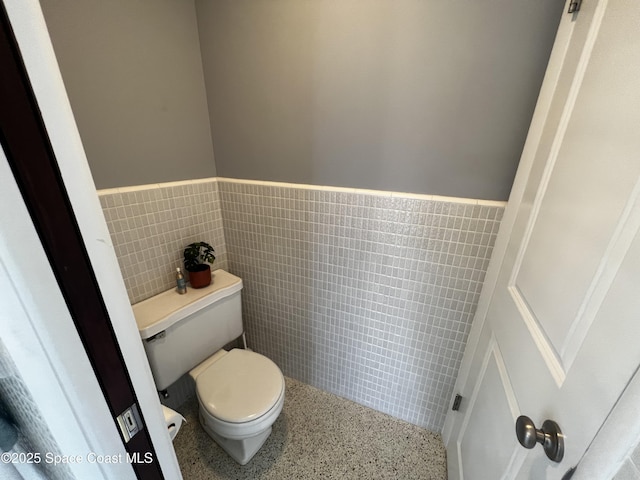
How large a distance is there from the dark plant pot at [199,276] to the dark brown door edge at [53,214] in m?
0.85

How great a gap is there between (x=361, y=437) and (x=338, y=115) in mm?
1575

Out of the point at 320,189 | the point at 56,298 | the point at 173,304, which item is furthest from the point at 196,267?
the point at 56,298

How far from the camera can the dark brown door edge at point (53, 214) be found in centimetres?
28

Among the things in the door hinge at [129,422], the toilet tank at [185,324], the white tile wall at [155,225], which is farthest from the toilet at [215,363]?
the door hinge at [129,422]

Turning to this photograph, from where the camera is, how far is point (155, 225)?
46.1 inches

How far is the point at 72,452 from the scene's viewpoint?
0.43 meters

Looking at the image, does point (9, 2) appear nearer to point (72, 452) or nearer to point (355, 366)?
point (72, 452)

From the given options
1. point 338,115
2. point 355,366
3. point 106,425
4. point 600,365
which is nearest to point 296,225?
point 338,115

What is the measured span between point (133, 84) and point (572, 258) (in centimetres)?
147

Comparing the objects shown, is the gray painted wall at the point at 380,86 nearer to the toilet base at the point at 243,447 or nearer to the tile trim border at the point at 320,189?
the tile trim border at the point at 320,189

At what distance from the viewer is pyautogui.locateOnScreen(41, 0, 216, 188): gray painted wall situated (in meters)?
0.87

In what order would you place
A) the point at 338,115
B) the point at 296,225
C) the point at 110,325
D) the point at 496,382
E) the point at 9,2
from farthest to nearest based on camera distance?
the point at 296,225 → the point at 338,115 → the point at 496,382 → the point at 110,325 → the point at 9,2

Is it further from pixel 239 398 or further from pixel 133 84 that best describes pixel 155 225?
pixel 239 398

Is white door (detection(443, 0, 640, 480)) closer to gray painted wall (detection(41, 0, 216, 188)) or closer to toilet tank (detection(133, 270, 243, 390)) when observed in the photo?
toilet tank (detection(133, 270, 243, 390))
